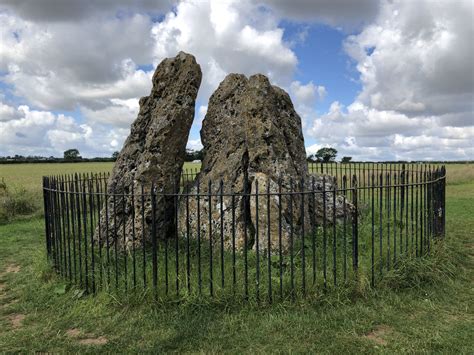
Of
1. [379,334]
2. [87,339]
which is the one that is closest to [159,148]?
[87,339]

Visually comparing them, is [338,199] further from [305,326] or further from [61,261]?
[61,261]

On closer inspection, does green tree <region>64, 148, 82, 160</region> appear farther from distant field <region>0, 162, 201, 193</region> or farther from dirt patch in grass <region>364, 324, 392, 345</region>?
dirt patch in grass <region>364, 324, 392, 345</region>

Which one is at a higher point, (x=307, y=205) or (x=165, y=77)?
(x=165, y=77)

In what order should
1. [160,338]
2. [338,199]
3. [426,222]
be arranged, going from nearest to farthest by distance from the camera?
[160,338] < [426,222] < [338,199]

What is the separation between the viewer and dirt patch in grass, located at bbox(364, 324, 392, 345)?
5285 millimetres

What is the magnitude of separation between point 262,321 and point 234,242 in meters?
1.27

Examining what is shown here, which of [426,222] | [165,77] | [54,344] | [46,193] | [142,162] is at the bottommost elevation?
[54,344]

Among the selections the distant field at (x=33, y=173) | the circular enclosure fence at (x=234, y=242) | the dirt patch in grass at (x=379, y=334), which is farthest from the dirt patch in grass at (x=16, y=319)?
the distant field at (x=33, y=173)

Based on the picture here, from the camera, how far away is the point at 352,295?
648cm

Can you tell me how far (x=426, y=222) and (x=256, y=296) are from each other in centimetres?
451

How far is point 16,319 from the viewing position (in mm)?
6383

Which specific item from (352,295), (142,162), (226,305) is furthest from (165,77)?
(352,295)

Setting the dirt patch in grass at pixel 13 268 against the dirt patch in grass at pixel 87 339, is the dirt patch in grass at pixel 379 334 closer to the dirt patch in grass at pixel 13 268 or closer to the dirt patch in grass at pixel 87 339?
the dirt patch in grass at pixel 87 339

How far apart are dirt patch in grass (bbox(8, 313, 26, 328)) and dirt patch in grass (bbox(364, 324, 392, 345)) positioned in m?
5.01
